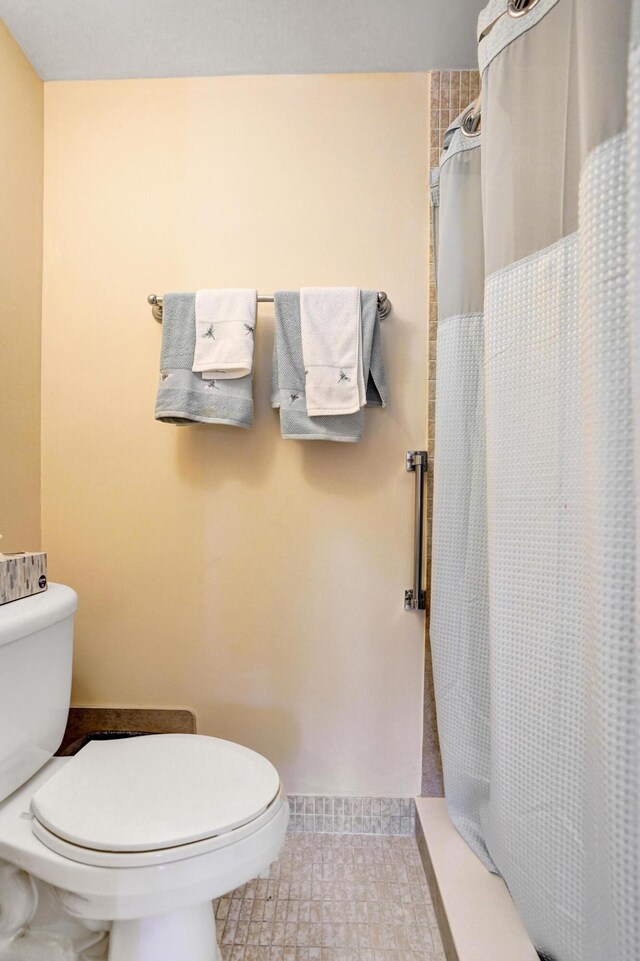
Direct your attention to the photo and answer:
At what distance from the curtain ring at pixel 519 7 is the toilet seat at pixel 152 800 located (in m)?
1.46

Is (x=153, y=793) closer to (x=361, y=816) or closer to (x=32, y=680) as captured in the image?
(x=32, y=680)

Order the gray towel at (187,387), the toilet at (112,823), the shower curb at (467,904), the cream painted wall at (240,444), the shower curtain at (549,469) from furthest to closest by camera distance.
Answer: the cream painted wall at (240,444) < the gray towel at (187,387) < the shower curb at (467,904) < the toilet at (112,823) < the shower curtain at (549,469)

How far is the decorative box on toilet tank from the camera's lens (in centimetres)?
107

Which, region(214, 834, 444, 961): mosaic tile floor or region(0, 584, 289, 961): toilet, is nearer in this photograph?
region(0, 584, 289, 961): toilet

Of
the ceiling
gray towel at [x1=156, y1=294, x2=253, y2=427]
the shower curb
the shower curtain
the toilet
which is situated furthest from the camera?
gray towel at [x1=156, y1=294, x2=253, y2=427]

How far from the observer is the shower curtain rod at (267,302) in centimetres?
140

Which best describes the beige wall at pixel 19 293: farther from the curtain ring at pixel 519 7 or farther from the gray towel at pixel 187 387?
the curtain ring at pixel 519 7

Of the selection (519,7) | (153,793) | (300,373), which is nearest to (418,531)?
(300,373)

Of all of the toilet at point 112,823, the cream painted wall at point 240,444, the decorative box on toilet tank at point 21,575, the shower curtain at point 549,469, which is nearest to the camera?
the shower curtain at point 549,469

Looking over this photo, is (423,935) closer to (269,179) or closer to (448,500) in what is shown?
(448,500)

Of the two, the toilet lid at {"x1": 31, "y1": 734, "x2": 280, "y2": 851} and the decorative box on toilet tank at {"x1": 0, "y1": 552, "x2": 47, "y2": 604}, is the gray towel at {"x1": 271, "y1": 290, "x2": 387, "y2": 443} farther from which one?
the toilet lid at {"x1": 31, "y1": 734, "x2": 280, "y2": 851}

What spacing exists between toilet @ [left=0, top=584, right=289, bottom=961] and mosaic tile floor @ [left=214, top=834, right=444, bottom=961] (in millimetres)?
212

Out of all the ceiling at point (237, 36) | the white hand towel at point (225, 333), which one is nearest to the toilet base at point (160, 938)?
the white hand towel at point (225, 333)

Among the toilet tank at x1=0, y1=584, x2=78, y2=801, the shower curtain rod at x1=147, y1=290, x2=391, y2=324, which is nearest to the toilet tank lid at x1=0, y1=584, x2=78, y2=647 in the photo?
the toilet tank at x1=0, y1=584, x2=78, y2=801
